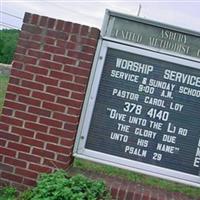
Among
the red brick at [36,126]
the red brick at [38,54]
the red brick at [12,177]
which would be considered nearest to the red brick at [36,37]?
the red brick at [38,54]

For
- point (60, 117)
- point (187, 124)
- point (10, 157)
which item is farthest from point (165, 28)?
point (10, 157)

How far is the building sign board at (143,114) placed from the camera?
609 centimetres

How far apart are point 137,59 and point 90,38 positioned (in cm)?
55

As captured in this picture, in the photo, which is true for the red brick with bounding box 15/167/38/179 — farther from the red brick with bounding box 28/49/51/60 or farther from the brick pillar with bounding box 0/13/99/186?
the red brick with bounding box 28/49/51/60

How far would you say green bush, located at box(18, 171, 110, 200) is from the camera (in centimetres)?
540

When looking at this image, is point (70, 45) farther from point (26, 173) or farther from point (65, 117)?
point (26, 173)

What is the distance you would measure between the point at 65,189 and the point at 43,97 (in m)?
1.14

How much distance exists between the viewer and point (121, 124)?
6148 millimetres

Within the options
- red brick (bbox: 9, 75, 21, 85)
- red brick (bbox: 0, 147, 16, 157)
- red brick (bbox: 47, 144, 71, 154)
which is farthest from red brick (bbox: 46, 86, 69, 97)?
red brick (bbox: 0, 147, 16, 157)

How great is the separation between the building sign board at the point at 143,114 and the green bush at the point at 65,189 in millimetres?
470

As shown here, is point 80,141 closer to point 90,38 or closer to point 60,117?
point 60,117

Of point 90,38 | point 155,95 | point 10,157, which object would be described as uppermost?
Result: point 90,38

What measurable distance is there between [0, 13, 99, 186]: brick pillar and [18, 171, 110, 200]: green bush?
0.34m

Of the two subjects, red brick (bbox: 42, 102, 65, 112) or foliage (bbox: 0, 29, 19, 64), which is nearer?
red brick (bbox: 42, 102, 65, 112)
